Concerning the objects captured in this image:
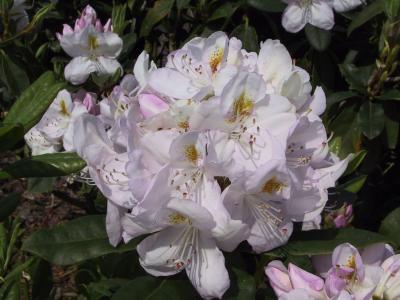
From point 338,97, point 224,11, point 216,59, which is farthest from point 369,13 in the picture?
point 216,59

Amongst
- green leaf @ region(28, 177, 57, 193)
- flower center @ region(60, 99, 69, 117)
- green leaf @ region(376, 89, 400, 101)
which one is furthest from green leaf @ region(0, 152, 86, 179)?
green leaf @ region(376, 89, 400, 101)

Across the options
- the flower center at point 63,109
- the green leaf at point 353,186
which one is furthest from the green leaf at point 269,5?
the green leaf at point 353,186

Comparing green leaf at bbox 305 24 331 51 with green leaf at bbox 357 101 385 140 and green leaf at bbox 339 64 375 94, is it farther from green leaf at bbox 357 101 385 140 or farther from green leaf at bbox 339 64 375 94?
green leaf at bbox 357 101 385 140

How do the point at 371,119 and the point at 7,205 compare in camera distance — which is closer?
the point at 7,205

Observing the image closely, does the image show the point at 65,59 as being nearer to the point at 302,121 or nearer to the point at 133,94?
the point at 133,94

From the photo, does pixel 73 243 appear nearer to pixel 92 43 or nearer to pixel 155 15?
pixel 92 43

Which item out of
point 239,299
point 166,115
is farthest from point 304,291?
point 166,115
